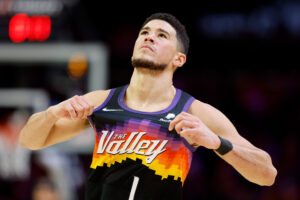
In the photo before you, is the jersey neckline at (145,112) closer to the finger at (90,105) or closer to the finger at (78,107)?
the finger at (90,105)

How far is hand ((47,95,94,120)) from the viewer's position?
12.6 feet

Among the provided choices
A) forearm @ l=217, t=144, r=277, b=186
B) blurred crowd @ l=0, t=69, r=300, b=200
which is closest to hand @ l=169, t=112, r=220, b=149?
forearm @ l=217, t=144, r=277, b=186

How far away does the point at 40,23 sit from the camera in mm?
8391

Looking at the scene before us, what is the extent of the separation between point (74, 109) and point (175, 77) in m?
8.16

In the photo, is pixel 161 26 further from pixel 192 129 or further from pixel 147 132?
pixel 192 129

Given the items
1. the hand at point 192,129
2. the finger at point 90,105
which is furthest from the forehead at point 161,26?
the hand at point 192,129

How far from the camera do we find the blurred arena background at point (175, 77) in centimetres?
852

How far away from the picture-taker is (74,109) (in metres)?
3.84

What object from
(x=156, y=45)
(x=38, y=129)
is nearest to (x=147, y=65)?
(x=156, y=45)

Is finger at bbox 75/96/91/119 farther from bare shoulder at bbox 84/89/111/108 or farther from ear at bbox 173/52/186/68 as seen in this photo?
ear at bbox 173/52/186/68

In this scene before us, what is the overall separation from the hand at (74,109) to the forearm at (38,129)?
0.32 feet

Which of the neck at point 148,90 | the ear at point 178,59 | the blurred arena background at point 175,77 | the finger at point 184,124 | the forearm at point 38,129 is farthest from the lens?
the blurred arena background at point 175,77

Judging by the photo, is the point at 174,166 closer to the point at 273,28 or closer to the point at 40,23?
the point at 40,23

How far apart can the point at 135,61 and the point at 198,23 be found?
824 cm
